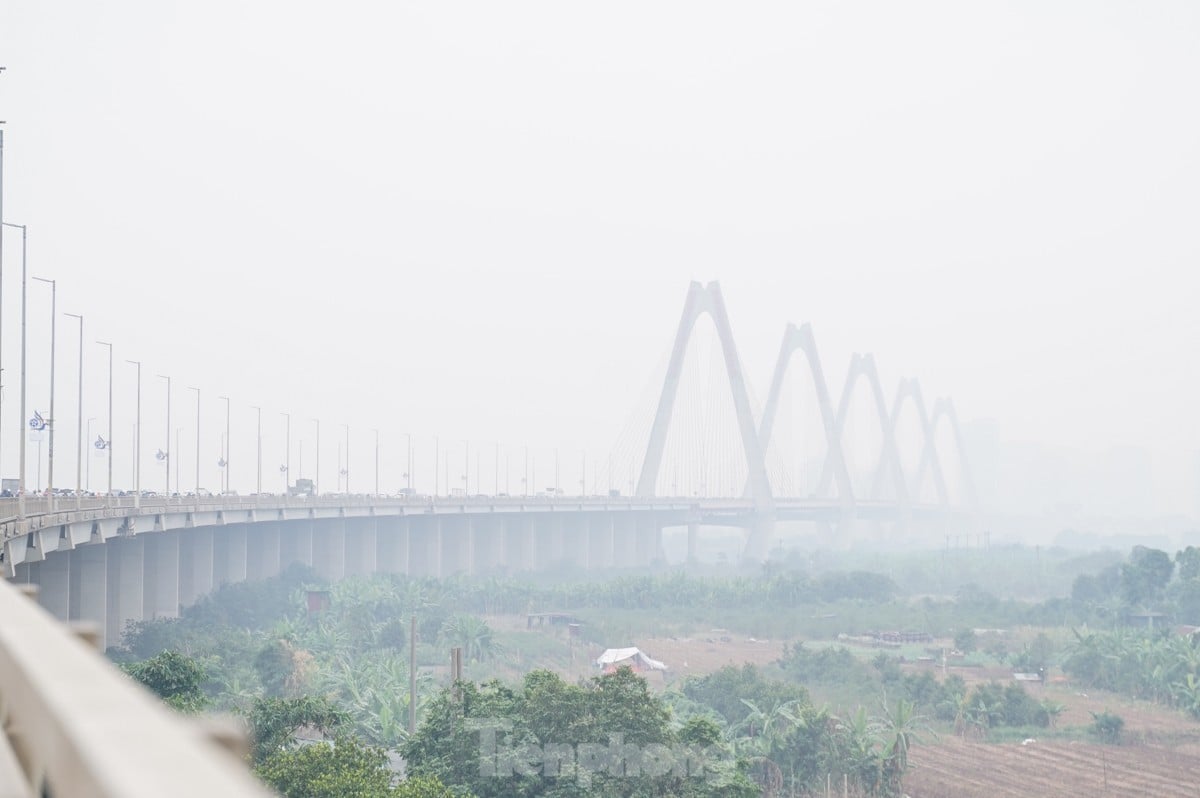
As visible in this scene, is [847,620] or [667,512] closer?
[847,620]

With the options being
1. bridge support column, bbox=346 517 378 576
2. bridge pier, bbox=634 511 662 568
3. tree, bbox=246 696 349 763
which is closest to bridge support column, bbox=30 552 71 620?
tree, bbox=246 696 349 763

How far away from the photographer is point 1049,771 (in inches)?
1469

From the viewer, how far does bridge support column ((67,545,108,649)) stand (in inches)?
1973

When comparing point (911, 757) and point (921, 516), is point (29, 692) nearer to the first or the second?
point (911, 757)

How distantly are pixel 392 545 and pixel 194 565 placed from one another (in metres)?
26.3

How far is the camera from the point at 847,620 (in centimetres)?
7325

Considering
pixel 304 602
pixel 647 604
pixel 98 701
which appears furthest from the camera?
pixel 647 604

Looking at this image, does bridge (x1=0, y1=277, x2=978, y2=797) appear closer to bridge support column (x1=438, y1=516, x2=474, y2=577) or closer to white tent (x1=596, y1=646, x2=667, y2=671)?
bridge support column (x1=438, y1=516, x2=474, y2=577)

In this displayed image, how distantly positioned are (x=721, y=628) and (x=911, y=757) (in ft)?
113

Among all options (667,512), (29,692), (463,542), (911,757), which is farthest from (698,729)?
(667,512)

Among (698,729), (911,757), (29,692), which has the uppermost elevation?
(29,692)

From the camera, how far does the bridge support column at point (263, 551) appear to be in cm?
8344

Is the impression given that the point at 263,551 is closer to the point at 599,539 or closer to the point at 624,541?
the point at 599,539

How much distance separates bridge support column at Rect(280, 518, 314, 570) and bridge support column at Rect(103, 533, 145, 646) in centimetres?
2750
